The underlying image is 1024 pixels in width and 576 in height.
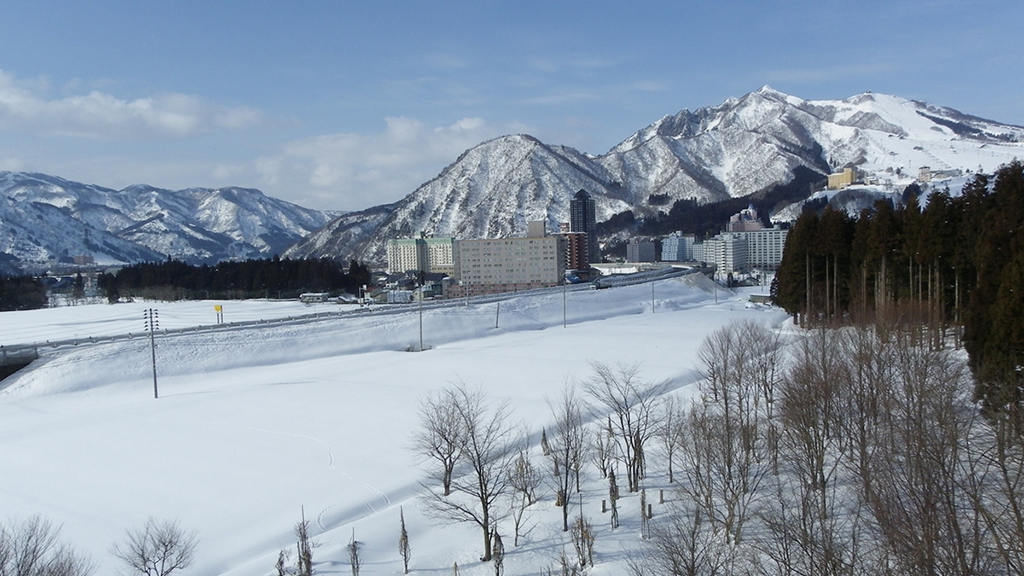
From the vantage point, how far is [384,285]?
93438 mm

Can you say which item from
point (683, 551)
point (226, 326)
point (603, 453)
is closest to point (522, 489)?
point (603, 453)

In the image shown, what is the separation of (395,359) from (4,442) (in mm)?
18509

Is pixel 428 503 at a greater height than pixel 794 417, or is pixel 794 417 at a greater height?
pixel 794 417

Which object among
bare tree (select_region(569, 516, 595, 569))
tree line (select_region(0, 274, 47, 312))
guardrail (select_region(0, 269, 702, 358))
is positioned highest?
tree line (select_region(0, 274, 47, 312))

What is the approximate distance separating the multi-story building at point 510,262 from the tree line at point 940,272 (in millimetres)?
46191

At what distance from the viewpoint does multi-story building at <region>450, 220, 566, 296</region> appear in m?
92.1

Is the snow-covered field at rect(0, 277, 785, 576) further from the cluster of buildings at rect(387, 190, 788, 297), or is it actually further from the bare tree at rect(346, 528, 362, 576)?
the cluster of buildings at rect(387, 190, 788, 297)

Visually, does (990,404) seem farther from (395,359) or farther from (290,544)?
(395,359)

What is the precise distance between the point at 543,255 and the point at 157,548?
270 feet

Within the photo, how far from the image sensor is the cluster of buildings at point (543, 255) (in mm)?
92312

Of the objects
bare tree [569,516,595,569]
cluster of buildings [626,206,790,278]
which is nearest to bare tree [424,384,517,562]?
bare tree [569,516,595,569]

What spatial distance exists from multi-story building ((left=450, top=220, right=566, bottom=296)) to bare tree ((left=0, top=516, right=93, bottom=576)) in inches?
3071

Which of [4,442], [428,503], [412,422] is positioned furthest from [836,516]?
[4,442]

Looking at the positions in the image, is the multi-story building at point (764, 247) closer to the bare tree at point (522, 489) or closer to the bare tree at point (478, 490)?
the bare tree at point (478, 490)
